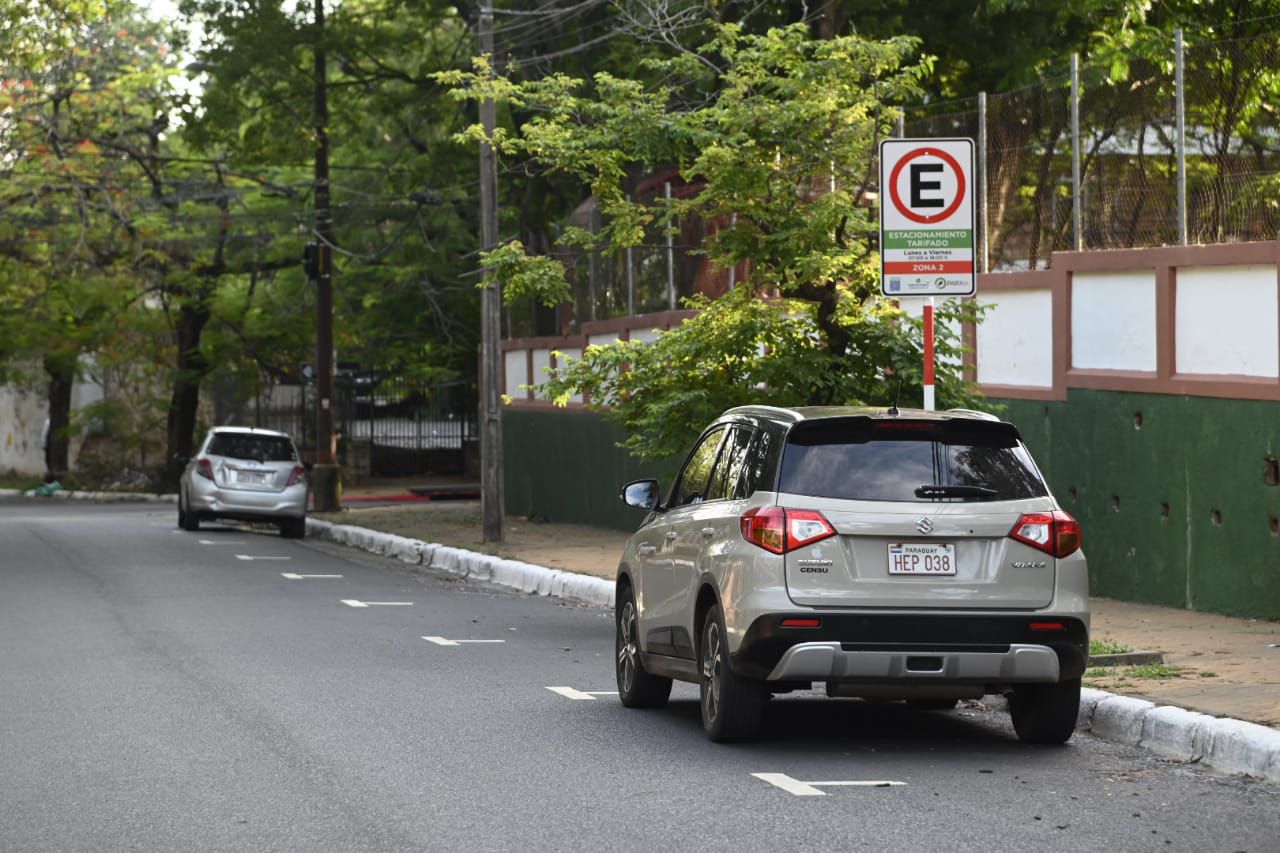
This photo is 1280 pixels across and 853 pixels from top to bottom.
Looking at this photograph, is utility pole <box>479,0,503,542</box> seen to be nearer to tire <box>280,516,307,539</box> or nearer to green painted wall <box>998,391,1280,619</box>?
tire <box>280,516,307,539</box>

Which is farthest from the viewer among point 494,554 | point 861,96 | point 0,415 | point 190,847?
point 0,415

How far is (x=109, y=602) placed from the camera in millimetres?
18156

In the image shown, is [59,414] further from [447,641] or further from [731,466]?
[731,466]

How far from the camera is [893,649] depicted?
893 cm

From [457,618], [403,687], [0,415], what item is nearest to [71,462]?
[0,415]

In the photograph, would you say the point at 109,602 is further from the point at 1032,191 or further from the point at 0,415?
the point at 0,415

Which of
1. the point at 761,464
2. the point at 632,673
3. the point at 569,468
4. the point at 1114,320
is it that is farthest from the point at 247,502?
the point at 761,464

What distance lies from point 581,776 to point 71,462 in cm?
5043

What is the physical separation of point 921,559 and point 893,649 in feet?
1.46

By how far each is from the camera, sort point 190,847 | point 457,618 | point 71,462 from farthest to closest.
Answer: point 71,462, point 457,618, point 190,847

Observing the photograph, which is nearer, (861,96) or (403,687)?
(403,687)

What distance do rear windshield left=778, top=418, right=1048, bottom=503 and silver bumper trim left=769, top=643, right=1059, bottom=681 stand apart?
74 centimetres

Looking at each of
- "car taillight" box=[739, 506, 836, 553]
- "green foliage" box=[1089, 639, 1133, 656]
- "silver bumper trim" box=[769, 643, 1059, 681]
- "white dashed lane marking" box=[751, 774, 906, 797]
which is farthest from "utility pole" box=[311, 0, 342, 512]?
"white dashed lane marking" box=[751, 774, 906, 797]

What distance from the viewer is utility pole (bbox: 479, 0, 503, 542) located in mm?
23734
